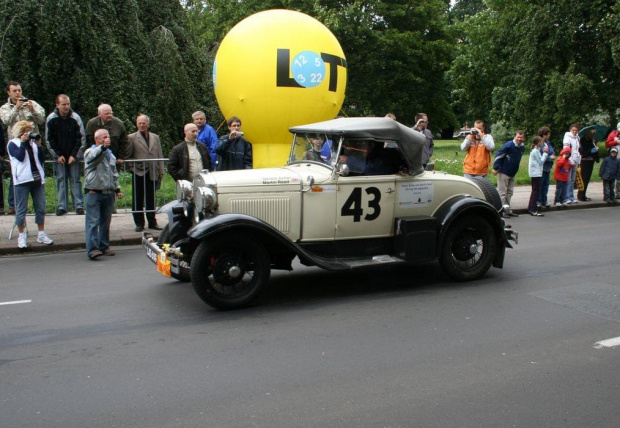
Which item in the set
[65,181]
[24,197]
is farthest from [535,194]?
[24,197]

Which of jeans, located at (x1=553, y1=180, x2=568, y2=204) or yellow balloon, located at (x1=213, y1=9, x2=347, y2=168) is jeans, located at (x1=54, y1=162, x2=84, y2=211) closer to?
yellow balloon, located at (x1=213, y1=9, x2=347, y2=168)

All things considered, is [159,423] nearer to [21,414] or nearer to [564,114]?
[21,414]

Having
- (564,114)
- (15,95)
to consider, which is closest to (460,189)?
(15,95)

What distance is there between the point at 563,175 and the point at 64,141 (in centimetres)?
1111

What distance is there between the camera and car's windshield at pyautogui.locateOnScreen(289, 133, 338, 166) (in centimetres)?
743

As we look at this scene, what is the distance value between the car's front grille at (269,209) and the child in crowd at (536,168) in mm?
8571

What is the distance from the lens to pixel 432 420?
4.16 m

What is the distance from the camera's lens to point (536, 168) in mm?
13961

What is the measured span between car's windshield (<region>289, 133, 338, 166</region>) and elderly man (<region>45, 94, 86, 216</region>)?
5.04m

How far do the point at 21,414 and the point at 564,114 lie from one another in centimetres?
2529

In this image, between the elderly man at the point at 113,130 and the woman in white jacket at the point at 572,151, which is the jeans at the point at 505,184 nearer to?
the woman in white jacket at the point at 572,151

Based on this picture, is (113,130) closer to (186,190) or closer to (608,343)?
(186,190)

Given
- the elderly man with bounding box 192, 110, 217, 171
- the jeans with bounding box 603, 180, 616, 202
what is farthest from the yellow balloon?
the jeans with bounding box 603, 180, 616, 202

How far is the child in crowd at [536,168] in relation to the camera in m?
13.9
